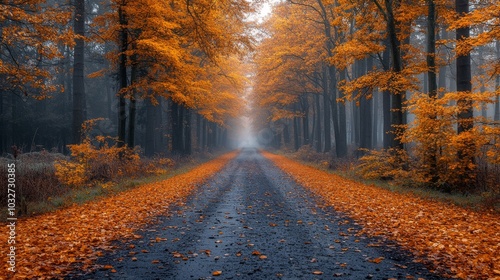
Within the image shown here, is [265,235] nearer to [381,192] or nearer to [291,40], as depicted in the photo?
[381,192]

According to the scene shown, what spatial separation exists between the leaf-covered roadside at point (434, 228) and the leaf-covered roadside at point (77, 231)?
209 inches

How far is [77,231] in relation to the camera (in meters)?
7.52

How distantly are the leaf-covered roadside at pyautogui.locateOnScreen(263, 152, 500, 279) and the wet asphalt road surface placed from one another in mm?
443

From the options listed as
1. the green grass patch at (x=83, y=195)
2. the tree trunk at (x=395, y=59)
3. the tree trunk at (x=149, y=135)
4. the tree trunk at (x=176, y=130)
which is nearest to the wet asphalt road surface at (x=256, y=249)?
the green grass patch at (x=83, y=195)

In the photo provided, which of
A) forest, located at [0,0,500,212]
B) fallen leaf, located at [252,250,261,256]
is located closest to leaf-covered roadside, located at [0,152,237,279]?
forest, located at [0,0,500,212]

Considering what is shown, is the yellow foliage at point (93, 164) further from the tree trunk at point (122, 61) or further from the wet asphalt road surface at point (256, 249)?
the wet asphalt road surface at point (256, 249)

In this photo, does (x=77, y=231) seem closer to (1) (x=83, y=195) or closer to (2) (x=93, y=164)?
(1) (x=83, y=195)

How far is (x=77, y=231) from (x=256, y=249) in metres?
3.90

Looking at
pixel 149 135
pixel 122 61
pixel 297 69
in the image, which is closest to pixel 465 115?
pixel 122 61

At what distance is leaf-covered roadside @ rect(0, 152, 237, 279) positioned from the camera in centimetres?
561

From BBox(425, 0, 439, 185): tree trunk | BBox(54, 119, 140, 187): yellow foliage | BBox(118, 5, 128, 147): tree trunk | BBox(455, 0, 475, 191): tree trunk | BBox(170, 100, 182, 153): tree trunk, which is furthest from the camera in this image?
BBox(170, 100, 182, 153): tree trunk

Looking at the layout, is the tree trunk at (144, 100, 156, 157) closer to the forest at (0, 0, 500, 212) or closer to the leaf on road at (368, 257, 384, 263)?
the forest at (0, 0, 500, 212)

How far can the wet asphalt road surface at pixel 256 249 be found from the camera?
5227 millimetres

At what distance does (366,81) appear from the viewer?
14.9 m
